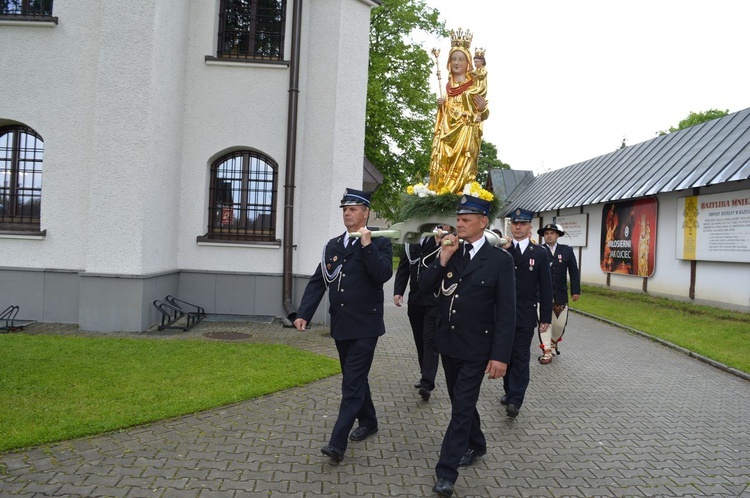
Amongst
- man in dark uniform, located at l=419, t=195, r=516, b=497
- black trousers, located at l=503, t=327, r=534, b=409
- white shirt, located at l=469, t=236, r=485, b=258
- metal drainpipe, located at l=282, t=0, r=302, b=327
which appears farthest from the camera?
metal drainpipe, located at l=282, t=0, r=302, b=327

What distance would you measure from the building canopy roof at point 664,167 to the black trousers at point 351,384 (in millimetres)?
7880

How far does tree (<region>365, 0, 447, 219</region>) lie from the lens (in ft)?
80.1

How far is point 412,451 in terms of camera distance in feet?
14.5

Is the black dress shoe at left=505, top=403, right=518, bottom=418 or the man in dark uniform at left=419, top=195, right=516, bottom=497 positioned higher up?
the man in dark uniform at left=419, top=195, right=516, bottom=497

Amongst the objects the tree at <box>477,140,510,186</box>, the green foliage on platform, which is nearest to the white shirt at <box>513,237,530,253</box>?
the green foliage on platform

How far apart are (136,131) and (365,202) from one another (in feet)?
19.9

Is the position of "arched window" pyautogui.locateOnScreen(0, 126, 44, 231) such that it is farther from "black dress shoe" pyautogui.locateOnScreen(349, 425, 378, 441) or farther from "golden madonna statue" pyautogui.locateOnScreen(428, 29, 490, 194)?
Result: "black dress shoe" pyautogui.locateOnScreen(349, 425, 378, 441)

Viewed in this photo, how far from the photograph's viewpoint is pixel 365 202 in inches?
174

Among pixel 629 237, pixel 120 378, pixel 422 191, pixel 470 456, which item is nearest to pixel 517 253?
pixel 422 191

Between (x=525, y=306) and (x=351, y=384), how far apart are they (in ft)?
8.11

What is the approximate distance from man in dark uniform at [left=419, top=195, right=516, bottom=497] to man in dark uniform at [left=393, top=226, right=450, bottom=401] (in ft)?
5.14

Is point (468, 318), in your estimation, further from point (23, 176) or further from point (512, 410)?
point (23, 176)

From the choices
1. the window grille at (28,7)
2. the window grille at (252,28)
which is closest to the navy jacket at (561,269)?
the window grille at (252,28)

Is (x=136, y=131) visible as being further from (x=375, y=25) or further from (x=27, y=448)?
(x=375, y=25)
